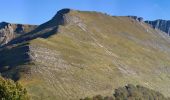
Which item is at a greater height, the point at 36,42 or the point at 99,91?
the point at 36,42

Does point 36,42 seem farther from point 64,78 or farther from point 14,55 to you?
point 64,78

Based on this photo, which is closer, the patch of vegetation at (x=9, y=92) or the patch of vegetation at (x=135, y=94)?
the patch of vegetation at (x=9, y=92)

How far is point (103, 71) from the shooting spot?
185 m

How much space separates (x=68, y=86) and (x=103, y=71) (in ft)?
114

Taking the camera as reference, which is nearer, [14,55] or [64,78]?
[64,78]

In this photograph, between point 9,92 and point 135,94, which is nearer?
point 9,92

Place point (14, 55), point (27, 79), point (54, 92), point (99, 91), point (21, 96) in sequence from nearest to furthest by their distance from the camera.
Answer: point (21, 96)
point (54, 92)
point (27, 79)
point (99, 91)
point (14, 55)

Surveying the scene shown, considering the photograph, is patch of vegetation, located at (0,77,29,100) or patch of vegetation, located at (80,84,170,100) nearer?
patch of vegetation, located at (0,77,29,100)

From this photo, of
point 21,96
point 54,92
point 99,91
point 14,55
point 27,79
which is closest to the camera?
point 21,96

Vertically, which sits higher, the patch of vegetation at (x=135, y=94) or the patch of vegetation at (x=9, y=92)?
the patch of vegetation at (x=9, y=92)

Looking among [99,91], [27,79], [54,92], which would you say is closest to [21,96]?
[54,92]

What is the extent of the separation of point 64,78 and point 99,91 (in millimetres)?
11533

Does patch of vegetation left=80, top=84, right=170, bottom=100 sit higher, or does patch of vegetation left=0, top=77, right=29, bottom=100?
patch of vegetation left=0, top=77, right=29, bottom=100

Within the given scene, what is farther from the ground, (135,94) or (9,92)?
(9,92)
